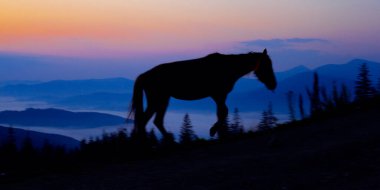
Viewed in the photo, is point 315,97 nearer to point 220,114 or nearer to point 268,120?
point 268,120

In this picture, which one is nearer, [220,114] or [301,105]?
[220,114]

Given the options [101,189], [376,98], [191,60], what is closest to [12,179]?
[101,189]

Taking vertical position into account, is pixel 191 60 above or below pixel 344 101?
above

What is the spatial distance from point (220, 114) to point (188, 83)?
0.87 m

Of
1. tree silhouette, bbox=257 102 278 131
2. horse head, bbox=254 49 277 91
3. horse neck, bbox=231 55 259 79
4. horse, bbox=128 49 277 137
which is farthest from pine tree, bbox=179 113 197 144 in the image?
horse head, bbox=254 49 277 91

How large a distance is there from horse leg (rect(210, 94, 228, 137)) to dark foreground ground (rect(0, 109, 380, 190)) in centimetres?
113

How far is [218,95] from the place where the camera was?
34.0 feet

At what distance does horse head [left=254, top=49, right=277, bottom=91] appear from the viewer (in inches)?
424

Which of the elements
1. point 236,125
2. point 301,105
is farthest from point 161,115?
point 301,105

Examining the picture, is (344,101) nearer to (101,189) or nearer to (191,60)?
(191,60)

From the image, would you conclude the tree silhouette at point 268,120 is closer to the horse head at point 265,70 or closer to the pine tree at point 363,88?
the horse head at point 265,70

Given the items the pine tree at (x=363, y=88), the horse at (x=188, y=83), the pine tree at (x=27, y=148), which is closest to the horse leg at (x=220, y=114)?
the horse at (x=188, y=83)

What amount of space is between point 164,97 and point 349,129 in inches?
136

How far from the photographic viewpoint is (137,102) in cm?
1021
